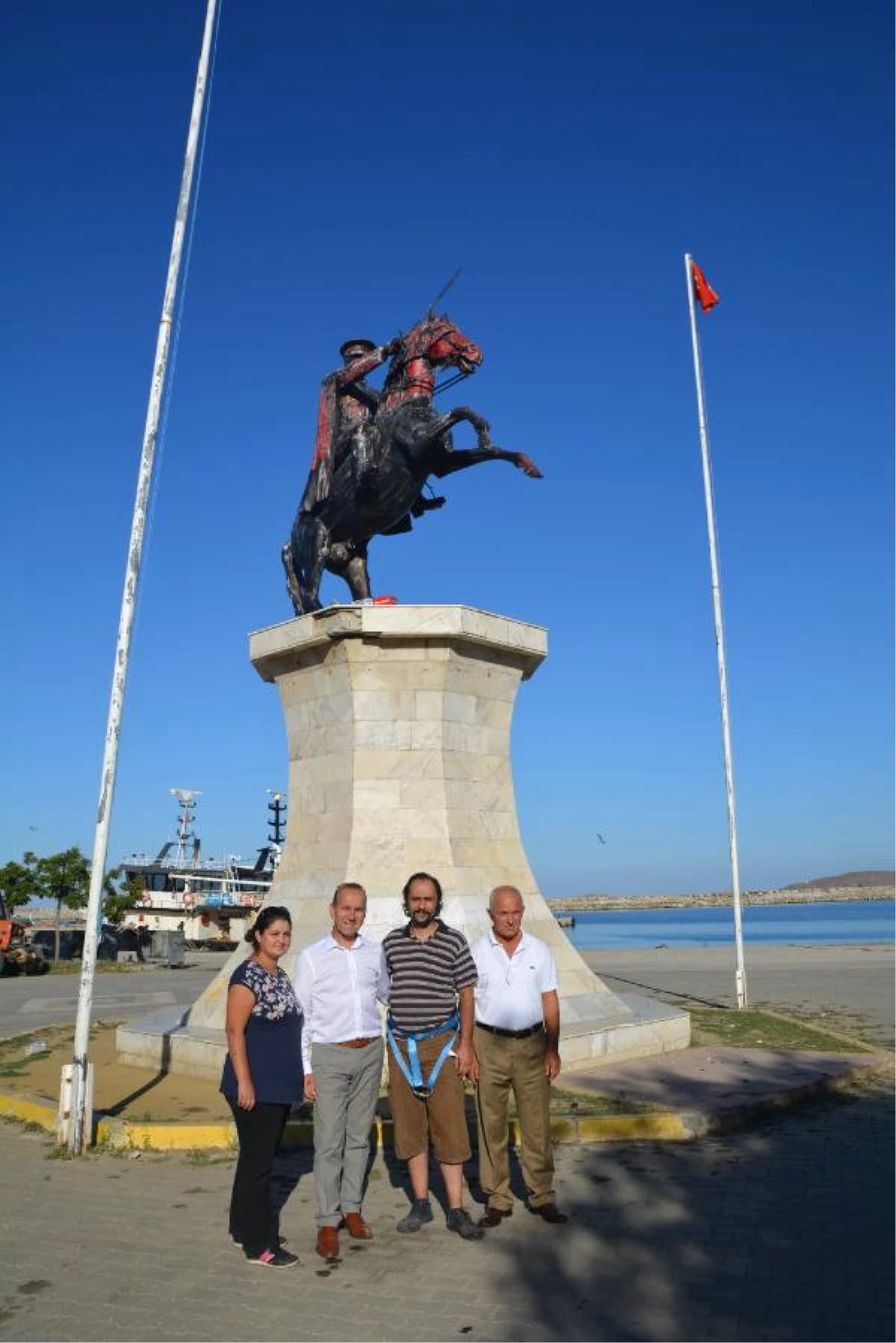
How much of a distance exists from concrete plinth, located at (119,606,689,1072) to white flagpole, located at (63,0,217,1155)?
2280mm

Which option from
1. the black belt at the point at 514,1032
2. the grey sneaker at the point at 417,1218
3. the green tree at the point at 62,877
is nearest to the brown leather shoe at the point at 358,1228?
the grey sneaker at the point at 417,1218

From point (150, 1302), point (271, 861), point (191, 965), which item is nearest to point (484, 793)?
point (150, 1302)

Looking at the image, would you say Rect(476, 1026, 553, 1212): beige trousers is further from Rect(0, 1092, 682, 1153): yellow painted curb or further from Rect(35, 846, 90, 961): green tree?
Rect(35, 846, 90, 961): green tree

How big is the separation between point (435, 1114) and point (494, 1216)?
59cm

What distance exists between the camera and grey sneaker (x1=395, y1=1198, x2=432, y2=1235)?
5.32 meters

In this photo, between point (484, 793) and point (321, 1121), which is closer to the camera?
point (321, 1121)

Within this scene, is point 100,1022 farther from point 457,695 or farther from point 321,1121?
point 321,1121

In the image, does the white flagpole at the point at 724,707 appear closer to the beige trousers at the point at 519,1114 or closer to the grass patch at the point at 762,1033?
the grass patch at the point at 762,1033

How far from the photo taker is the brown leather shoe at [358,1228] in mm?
5207

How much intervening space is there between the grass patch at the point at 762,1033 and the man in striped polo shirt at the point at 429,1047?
19.9ft

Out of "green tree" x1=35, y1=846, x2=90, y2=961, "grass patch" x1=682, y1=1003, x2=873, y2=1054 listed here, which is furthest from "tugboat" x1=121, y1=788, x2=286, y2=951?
"grass patch" x1=682, y1=1003, x2=873, y2=1054

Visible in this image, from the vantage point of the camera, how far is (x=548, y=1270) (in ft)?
15.6

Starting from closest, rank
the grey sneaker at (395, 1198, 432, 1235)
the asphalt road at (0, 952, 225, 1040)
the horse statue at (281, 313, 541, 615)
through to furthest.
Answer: the grey sneaker at (395, 1198, 432, 1235)
the horse statue at (281, 313, 541, 615)
the asphalt road at (0, 952, 225, 1040)

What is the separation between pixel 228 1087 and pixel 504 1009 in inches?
56.6
